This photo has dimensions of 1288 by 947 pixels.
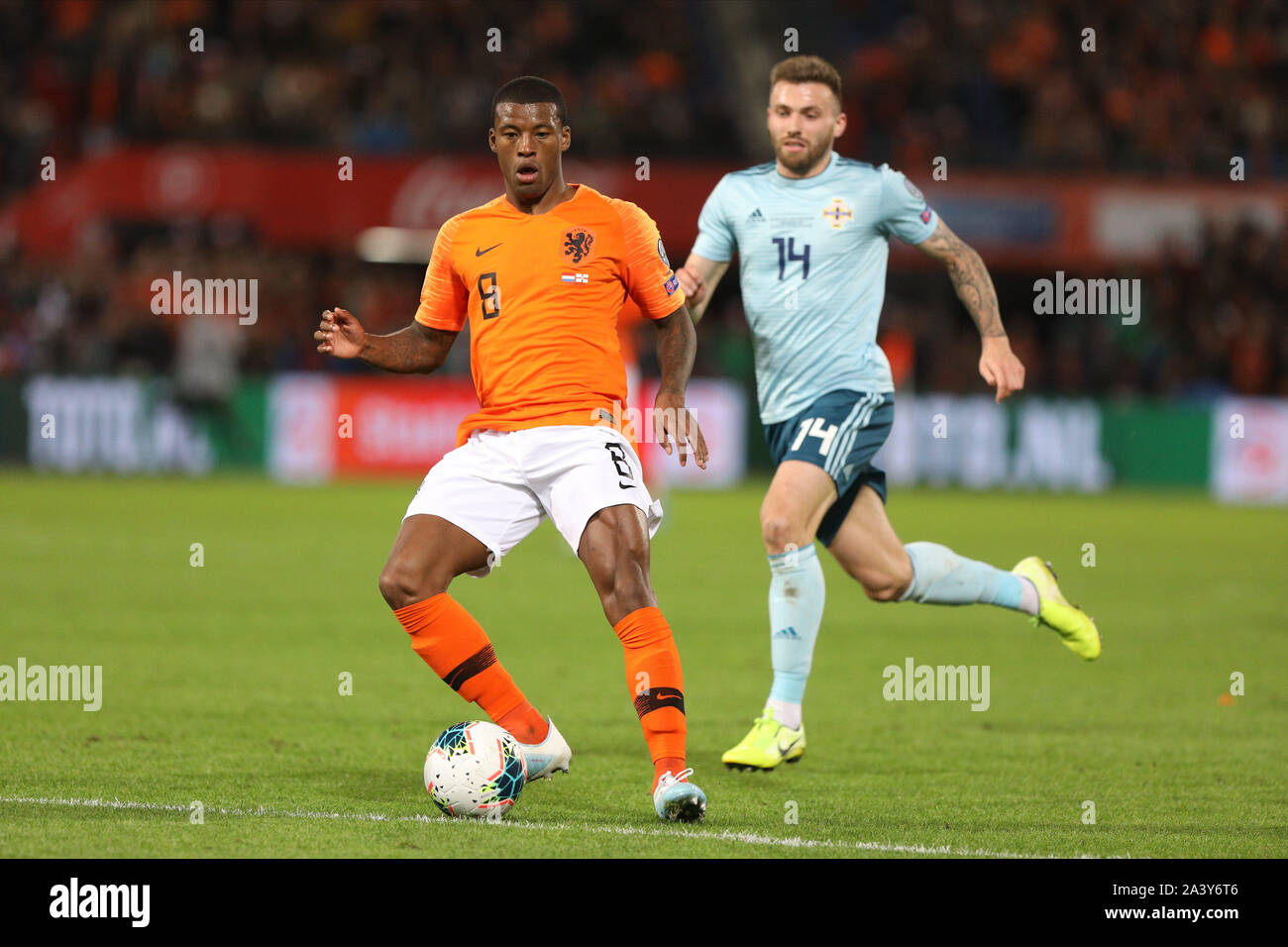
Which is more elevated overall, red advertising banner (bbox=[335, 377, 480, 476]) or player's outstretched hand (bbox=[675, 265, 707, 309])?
red advertising banner (bbox=[335, 377, 480, 476])

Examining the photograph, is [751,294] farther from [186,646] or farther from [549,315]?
[186,646]

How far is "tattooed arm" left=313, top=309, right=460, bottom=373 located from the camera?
19.1 feet

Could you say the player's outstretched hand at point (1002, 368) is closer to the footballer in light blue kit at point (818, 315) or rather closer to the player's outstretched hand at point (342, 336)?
the footballer in light blue kit at point (818, 315)

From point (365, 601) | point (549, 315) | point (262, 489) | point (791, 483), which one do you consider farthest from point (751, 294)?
point (262, 489)

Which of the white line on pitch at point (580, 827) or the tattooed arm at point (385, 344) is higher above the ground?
the tattooed arm at point (385, 344)

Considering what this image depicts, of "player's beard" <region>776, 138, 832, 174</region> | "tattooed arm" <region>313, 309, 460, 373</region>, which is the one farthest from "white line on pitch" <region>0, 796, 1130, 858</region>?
"player's beard" <region>776, 138, 832, 174</region>

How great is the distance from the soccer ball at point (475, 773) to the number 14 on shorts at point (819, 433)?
5.84ft

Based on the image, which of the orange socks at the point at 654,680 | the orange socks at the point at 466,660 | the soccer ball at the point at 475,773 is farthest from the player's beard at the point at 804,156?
the soccer ball at the point at 475,773

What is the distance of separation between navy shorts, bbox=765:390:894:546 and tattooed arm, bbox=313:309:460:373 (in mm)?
1422

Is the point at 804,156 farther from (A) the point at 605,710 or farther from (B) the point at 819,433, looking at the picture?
(A) the point at 605,710

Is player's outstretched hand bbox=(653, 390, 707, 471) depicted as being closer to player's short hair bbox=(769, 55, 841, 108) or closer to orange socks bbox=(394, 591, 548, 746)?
orange socks bbox=(394, 591, 548, 746)

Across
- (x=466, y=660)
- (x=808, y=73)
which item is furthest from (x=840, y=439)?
(x=466, y=660)

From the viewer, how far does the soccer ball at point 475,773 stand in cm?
551

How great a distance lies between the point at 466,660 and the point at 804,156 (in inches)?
96.2
